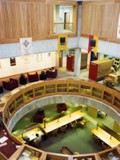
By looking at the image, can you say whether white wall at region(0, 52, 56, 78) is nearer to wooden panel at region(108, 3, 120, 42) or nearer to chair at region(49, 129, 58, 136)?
chair at region(49, 129, 58, 136)

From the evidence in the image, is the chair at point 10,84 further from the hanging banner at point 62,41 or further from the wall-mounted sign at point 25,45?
the hanging banner at point 62,41

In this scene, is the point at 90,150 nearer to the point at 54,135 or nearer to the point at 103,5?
the point at 54,135

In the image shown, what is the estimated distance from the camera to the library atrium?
39.3ft

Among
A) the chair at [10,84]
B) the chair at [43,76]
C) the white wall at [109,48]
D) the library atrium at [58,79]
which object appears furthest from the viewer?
the chair at [43,76]

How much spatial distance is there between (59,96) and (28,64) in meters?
5.29

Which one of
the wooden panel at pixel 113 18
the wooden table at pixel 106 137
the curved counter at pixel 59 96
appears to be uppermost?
the wooden panel at pixel 113 18

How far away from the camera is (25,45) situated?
12.8 metres

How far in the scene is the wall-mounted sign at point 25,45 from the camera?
41.4 ft

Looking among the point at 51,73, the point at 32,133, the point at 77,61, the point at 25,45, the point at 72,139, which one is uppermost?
the point at 25,45

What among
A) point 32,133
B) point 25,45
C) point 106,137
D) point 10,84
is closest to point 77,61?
point 25,45

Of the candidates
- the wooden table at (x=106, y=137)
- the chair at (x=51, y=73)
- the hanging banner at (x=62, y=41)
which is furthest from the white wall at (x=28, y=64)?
the wooden table at (x=106, y=137)

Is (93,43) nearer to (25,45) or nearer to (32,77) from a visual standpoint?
(25,45)

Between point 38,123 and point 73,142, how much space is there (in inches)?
147

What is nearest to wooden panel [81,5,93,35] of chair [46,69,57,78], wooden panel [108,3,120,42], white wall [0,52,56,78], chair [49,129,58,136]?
wooden panel [108,3,120,42]
